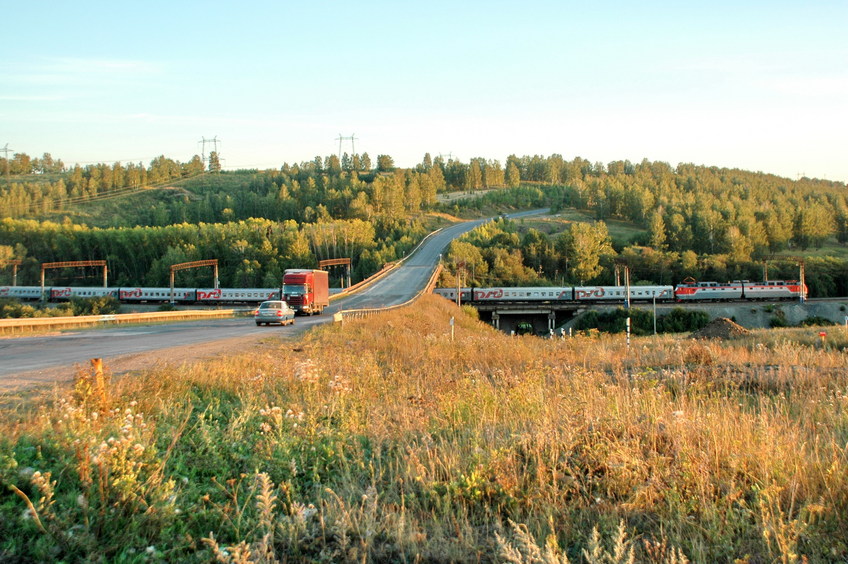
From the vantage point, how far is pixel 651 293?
76625 mm

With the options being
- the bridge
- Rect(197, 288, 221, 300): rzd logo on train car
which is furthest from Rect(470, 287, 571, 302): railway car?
Rect(197, 288, 221, 300): rzd logo on train car

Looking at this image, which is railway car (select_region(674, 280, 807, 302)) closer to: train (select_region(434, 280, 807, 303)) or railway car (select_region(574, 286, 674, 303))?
train (select_region(434, 280, 807, 303))

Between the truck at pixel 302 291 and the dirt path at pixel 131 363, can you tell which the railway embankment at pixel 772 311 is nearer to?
the truck at pixel 302 291

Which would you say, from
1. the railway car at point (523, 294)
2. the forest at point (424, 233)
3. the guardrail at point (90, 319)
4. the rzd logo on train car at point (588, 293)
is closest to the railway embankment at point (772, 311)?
the rzd logo on train car at point (588, 293)

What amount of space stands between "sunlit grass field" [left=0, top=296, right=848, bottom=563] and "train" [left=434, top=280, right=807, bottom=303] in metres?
69.6

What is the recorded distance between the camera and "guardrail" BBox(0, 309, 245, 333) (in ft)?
92.2

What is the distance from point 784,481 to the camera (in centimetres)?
529

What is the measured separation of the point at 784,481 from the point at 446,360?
909 centimetres

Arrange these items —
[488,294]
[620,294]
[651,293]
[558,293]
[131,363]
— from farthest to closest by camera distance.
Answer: [488,294] < [558,293] < [620,294] < [651,293] < [131,363]

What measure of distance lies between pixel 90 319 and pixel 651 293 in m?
62.8

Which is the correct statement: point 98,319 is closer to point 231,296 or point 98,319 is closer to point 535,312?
point 231,296

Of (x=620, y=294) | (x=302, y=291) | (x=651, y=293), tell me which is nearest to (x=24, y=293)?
(x=302, y=291)

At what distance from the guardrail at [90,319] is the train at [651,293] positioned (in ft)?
122

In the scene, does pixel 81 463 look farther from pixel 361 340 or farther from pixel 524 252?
pixel 524 252
